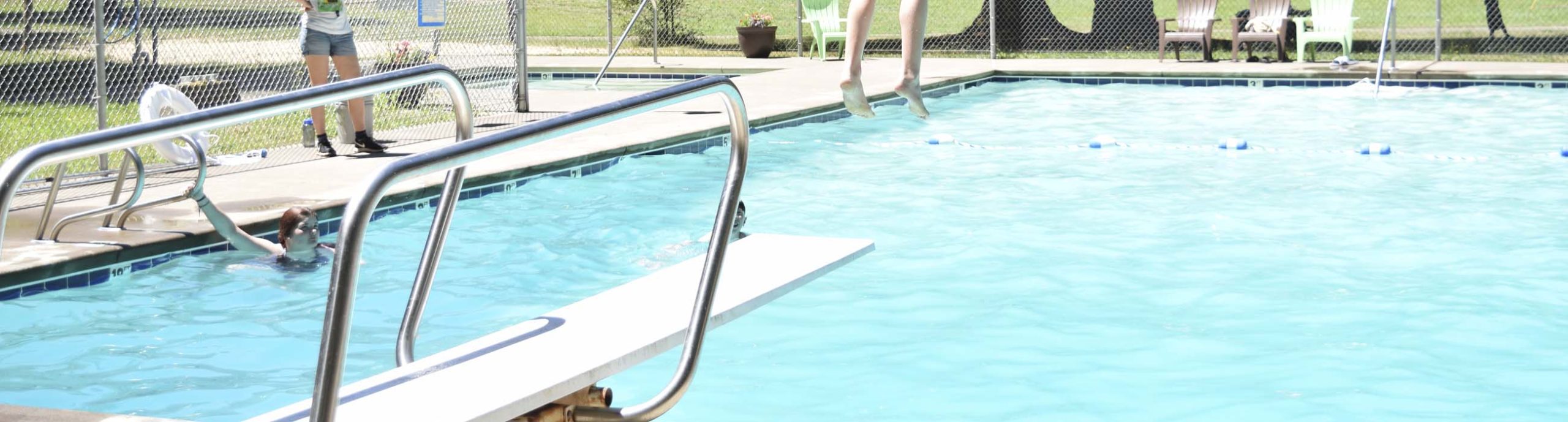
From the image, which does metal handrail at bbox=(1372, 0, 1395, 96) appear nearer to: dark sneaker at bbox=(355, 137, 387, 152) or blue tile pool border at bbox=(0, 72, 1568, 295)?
blue tile pool border at bbox=(0, 72, 1568, 295)

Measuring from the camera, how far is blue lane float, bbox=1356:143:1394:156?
35.0 feet

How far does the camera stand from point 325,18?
890cm

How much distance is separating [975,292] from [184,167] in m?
4.88

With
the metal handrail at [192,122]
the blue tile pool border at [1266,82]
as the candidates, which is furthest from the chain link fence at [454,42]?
the metal handrail at [192,122]

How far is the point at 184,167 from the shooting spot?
8.72 meters

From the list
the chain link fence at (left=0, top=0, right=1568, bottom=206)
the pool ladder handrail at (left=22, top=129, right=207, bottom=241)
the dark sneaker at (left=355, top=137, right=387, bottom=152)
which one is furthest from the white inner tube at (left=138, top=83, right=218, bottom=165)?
the dark sneaker at (left=355, top=137, right=387, bottom=152)

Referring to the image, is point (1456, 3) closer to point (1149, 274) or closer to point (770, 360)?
point (1149, 274)

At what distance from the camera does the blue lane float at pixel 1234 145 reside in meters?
11.0

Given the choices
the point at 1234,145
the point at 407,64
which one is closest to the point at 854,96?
the point at 1234,145

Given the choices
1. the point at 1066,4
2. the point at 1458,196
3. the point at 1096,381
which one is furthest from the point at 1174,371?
the point at 1066,4

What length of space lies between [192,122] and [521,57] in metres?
9.36

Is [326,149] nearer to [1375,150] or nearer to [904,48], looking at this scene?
[904,48]

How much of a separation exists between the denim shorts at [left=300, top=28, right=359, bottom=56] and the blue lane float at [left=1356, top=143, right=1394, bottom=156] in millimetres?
7116

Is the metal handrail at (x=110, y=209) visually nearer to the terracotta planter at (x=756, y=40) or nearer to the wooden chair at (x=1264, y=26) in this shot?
the terracotta planter at (x=756, y=40)
